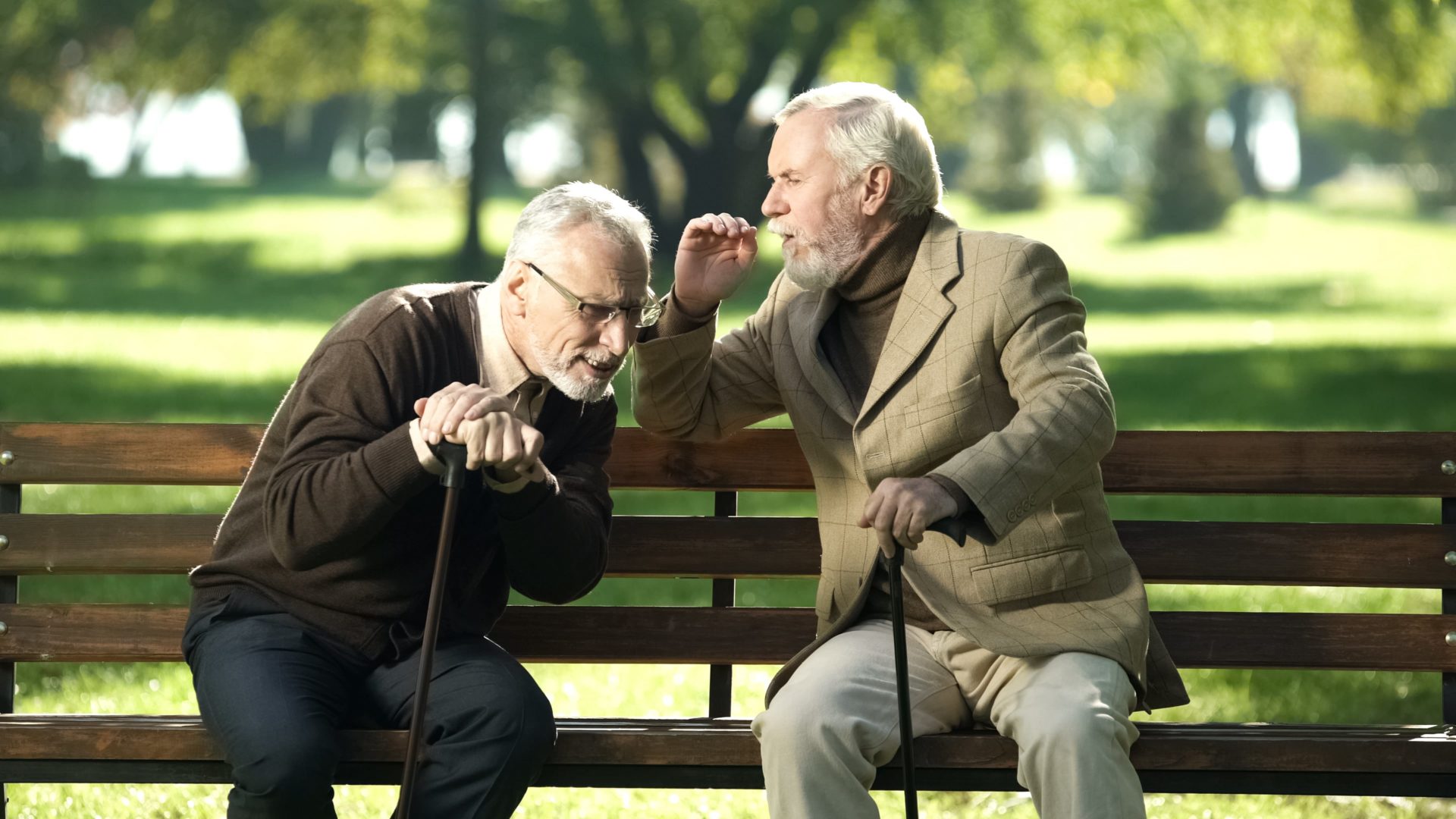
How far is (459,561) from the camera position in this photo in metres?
3.80

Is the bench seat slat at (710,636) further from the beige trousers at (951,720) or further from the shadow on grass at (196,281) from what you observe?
the shadow on grass at (196,281)

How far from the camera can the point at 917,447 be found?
150 inches

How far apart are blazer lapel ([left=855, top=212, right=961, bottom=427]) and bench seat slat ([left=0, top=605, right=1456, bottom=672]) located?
2.21 feet

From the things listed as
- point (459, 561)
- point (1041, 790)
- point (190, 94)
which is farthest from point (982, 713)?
point (190, 94)

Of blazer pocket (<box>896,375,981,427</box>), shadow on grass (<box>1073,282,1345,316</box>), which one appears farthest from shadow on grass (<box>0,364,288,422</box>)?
shadow on grass (<box>1073,282,1345,316</box>)

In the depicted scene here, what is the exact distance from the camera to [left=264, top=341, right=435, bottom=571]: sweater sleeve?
3.41m

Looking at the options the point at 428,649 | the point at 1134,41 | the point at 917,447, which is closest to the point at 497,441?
the point at 428,649

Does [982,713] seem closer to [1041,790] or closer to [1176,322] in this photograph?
[1041,790]

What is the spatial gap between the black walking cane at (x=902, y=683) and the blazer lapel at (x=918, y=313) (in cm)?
51

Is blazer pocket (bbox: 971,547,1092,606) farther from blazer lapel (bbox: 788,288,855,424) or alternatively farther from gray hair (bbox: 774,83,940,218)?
gray hair (bbox: 774,83,940,218)

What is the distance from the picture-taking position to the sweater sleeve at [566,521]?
141 inches

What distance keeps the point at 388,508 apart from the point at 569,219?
72cm

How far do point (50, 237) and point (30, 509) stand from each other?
22401 millimetres

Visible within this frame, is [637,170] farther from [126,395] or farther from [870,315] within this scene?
[870,315]
